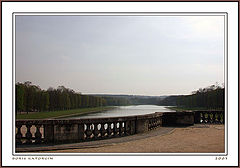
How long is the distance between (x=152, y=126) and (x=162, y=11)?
5980mm

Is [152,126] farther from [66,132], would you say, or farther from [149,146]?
[66,132]

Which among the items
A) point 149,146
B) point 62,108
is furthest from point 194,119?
point 62,108

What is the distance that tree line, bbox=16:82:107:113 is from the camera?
41000 mm

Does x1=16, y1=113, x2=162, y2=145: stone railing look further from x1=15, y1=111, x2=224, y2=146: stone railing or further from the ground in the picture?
the ground

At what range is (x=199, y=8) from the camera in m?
5.95

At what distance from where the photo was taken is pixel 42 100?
169 feet

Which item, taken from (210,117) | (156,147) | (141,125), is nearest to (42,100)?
(210,117)

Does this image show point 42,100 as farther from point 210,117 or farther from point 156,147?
point 156,147

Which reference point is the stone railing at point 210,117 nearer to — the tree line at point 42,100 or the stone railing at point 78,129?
the stone railing at point 78,129

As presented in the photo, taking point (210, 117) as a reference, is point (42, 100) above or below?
below

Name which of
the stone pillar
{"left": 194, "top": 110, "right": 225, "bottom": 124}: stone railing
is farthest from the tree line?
the stone pillar

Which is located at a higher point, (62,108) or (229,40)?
(229,40)

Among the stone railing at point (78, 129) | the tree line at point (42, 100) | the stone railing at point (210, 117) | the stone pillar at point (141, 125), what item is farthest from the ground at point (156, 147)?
the tree line at point (42, 100)

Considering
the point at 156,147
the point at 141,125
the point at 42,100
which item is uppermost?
the point at 141,125
